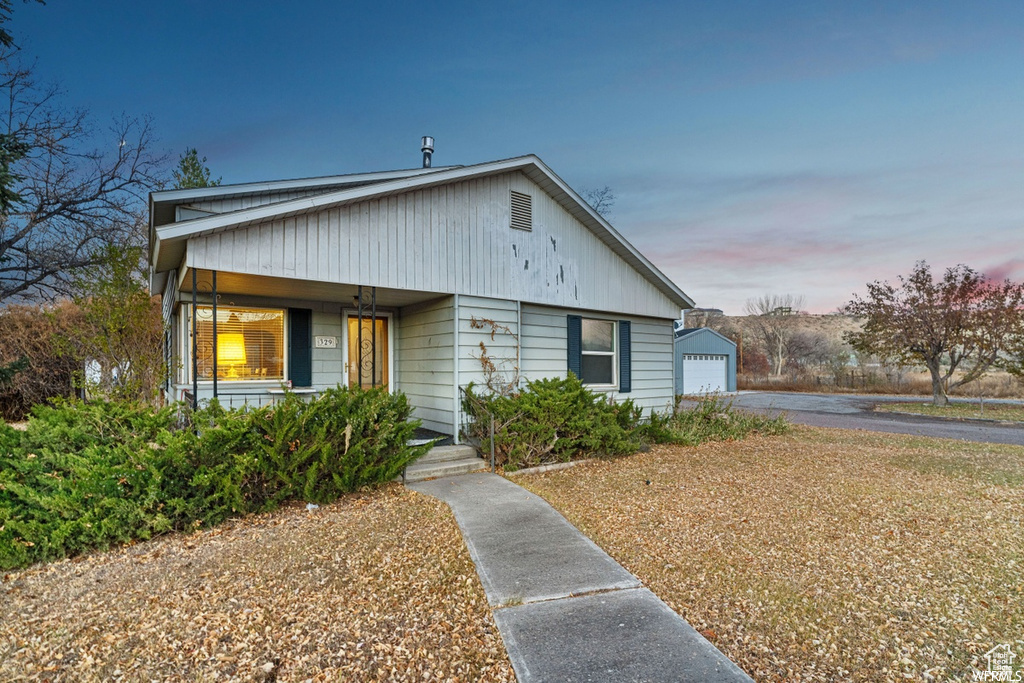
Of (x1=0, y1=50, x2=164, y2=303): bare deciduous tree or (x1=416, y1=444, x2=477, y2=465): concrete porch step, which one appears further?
(x1=0, y1=50, x2=164, y2=303): bare deciduous tree

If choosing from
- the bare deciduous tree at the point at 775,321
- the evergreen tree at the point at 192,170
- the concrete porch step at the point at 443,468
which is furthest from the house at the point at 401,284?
the bare deciduous tree at the point at 775,321

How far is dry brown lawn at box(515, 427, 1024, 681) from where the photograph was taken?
2727 millimetres

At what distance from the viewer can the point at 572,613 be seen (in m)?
3.03

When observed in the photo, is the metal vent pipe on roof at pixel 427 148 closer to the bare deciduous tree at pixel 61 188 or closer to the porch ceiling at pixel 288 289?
the porch ceiling at pixel 288 289

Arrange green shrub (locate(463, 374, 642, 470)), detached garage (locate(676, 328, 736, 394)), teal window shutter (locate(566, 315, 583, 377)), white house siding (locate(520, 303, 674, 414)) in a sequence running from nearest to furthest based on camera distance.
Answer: green shrub (locate(463, 374, 642, 470)) → white house siding (locate(520, 303, 674, 414)) → teal window shutter (locate(566, 315, 583, 377)) → detached garage (locate(676, 328, 736, 394))

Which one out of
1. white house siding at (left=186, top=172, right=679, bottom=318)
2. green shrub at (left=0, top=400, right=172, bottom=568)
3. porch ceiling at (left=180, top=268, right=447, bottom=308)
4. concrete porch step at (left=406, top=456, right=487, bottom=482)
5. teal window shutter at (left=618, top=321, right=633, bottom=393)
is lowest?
concrete porch step at (left=406, top=456, right=487, bottom=482)

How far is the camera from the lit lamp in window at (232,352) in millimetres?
7832

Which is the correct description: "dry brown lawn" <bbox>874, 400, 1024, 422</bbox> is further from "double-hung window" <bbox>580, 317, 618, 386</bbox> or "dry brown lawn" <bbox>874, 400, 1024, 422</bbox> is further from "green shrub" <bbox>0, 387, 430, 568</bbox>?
"green shrub" <bbox>0, 387, 430, 568</bbox>

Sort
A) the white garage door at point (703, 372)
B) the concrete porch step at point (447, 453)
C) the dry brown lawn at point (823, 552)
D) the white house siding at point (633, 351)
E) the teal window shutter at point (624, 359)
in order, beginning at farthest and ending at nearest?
1. the white garage door at point (703, 372)
2. the teal window shutter at point (624, 359)
3. the white house siding at point (633, 351)
4. the concrete porch step at point (447, 453)
5. the dry brown lawn at point (823, 552)

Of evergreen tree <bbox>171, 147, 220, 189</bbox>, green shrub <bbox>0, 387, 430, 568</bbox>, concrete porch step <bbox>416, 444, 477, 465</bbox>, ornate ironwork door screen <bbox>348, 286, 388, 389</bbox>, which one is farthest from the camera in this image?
evergreen tree <bbox>171, 147, 220, 189</bbox>

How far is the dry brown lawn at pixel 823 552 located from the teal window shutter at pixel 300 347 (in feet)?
14.1

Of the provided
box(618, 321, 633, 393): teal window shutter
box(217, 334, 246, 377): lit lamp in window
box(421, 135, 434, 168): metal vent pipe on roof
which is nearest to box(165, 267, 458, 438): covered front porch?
box(217, 334, 246, 377): lit lamp in window
